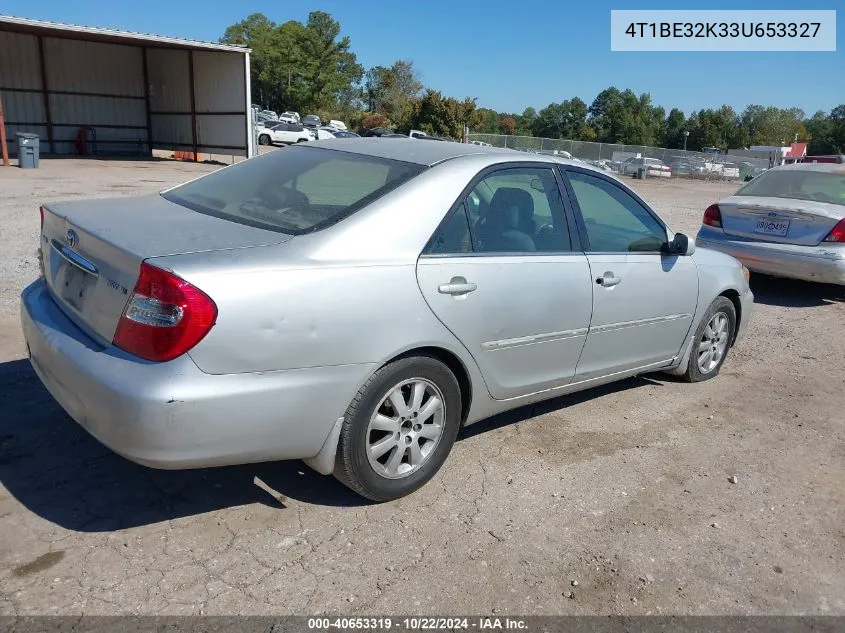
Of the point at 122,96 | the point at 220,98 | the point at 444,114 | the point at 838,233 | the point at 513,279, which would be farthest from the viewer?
the point at 444,114

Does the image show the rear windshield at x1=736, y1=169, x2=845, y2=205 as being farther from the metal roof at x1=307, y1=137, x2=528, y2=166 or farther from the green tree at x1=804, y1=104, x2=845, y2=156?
the green tree at x1=804, y1=104, x2=845, y2=156

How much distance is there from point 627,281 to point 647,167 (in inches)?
1483

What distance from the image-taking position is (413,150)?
12.3ft

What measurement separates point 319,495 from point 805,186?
7415mm

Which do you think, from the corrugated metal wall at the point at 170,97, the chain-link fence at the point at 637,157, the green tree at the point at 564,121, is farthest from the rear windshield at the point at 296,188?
the green tree at the point at 564,121

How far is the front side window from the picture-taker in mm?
4090

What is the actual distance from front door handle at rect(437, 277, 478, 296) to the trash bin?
20950mm

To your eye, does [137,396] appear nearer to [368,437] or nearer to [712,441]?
[368,437]

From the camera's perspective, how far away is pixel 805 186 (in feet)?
27.0

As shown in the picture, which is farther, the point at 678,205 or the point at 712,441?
the point at 678,205

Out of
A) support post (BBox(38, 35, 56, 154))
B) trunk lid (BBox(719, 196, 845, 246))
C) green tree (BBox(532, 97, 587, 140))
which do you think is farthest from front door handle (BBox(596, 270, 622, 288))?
green tree (BBox(532, 97, 587, 140))

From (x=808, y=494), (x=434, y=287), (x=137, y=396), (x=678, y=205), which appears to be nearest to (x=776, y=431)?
(x=808, y=494)

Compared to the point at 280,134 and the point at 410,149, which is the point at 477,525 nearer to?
the point at 410,149

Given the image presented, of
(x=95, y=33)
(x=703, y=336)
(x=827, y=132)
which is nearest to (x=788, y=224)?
(x=703, y=336)
